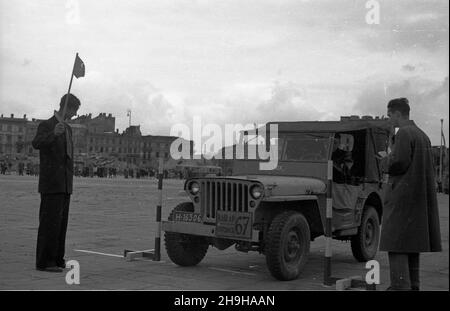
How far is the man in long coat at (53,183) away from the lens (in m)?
7.04

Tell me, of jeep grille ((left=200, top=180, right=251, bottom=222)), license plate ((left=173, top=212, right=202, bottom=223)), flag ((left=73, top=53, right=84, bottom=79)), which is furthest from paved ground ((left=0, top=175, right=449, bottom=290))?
flag ((left=73, top=53, right=84, bottom=79))

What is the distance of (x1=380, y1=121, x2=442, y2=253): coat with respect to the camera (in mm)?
5340

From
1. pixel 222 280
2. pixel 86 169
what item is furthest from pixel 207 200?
pixel 86 169

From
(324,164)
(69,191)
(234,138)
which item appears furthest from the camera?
(234,138)

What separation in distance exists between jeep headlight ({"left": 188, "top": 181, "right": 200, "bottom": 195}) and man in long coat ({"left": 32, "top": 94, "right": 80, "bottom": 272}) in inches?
59.8

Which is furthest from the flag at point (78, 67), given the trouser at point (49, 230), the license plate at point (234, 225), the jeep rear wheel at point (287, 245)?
the jeep rear wheel at point (287, 245)

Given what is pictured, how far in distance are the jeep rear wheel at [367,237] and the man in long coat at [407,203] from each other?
3.49 meters

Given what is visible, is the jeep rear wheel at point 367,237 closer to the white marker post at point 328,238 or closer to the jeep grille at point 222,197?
the white marker post at point 328,238

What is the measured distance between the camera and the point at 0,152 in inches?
4614

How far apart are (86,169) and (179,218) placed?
79896mm

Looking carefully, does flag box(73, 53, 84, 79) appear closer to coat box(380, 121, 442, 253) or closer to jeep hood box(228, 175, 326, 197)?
jeep hood box(228, 175, 326, 197)

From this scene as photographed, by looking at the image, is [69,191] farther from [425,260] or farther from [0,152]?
[0,152]

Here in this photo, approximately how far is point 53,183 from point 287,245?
9.62 feet

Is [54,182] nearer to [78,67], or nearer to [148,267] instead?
[78,67]
